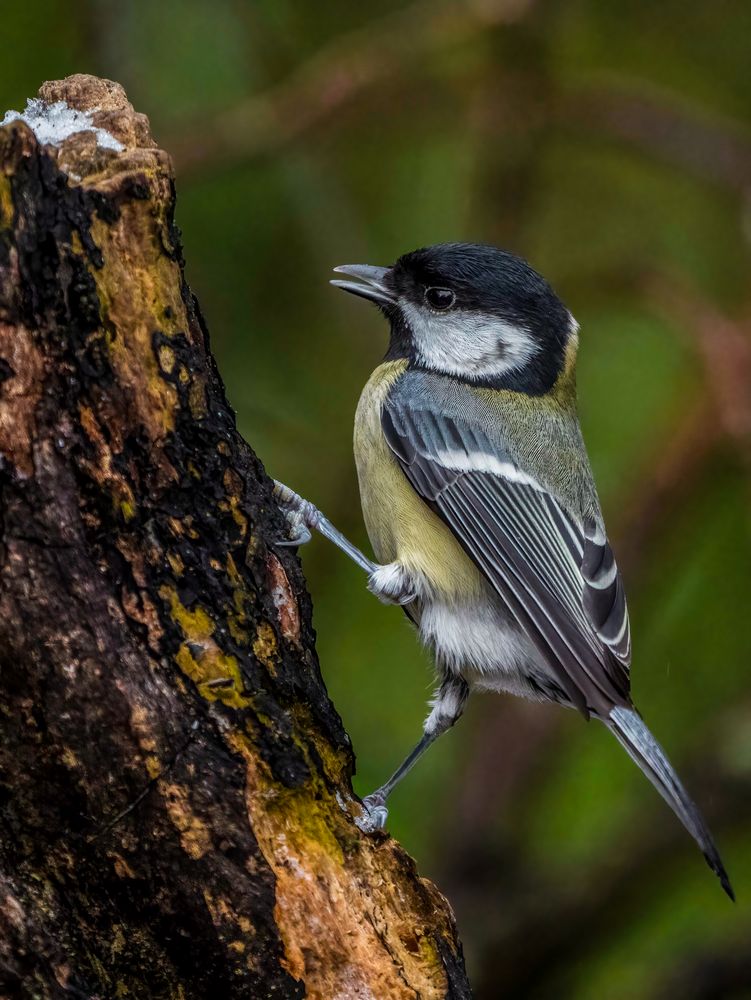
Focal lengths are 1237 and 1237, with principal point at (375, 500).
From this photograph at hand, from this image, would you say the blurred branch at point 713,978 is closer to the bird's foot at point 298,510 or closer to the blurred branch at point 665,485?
the blurred branch at point 665,485

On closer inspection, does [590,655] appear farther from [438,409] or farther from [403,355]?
[403,355]

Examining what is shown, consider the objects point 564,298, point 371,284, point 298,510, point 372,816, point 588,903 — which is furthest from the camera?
point 564,298

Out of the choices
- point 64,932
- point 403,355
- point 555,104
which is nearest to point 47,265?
point 64,932

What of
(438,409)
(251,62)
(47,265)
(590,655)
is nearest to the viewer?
(47,265)

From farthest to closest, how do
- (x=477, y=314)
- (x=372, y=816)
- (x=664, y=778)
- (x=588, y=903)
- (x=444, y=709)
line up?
(x=588, y=903), (x=477, y=314), (x=444, y=709), (x=664, y=778), (x=372, y=816)

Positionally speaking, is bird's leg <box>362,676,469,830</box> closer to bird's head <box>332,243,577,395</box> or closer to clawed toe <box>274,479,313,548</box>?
clawed toe <box>274,479,313,548</box>

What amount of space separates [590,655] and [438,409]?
2.15ft

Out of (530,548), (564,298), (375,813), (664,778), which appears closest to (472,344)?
(530,548)

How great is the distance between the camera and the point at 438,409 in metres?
2.69

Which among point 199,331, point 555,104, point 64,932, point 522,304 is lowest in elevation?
point 64,932

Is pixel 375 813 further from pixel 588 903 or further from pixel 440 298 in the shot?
pixel 588 903

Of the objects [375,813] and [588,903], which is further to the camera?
[588,903]

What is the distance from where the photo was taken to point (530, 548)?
2508mm

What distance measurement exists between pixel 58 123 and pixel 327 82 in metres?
1.78
